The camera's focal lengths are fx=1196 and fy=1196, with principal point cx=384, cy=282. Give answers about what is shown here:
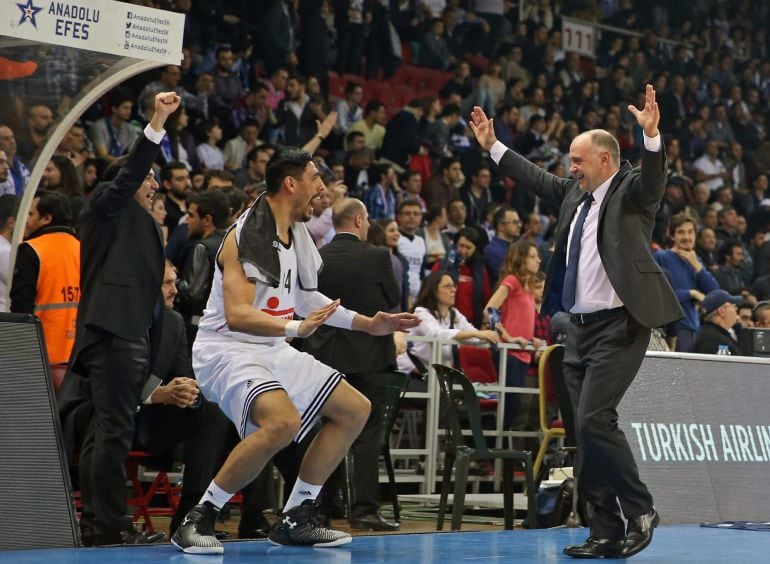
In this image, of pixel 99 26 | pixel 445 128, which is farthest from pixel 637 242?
pixel 445 128

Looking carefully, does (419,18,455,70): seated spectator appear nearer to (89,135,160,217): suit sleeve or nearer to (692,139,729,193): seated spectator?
(692,139,729,193): seated spectator

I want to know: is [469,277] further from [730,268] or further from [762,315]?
[730,268]

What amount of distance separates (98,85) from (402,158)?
327 inches

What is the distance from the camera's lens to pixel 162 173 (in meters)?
9.73

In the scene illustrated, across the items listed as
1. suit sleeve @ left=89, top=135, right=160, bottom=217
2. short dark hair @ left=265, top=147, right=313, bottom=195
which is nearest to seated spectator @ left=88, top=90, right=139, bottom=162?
suit sleeve @ left=89, top=135, right=160, bottom=217

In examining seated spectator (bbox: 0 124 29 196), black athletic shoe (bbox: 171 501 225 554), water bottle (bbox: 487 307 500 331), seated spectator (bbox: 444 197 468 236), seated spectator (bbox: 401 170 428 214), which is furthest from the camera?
seated spectator (bbox: 401 170 428 214)

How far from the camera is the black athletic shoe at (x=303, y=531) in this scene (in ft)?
18.2

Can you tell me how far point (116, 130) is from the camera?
1070 cm

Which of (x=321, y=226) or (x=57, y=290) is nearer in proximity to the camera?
(x=57, y=290)

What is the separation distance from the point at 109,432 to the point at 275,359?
Result: 0.92 metres

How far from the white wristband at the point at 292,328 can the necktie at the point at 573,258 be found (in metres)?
1.37

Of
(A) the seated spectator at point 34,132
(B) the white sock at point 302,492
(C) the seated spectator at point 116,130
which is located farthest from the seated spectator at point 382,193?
(B) the white sock at point 302,492

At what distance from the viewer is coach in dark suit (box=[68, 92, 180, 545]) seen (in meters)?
5.67

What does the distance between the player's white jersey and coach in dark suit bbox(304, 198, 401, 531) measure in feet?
5.81
